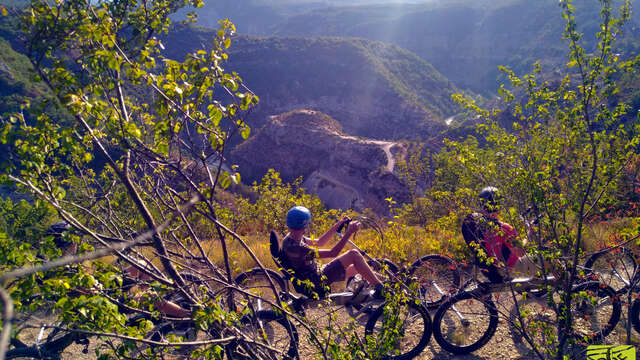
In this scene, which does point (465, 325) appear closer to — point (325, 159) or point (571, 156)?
point (571, 156)

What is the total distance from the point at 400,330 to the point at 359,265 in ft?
3.95

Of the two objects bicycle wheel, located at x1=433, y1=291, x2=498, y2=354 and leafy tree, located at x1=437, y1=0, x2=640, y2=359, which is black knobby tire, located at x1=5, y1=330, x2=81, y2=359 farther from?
leafy tree, located at x1=437, y1=0, x2=640, y2=359

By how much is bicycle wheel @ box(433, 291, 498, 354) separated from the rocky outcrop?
26.6 metres

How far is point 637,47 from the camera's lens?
4162 cm

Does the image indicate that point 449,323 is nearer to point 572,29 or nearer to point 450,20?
point 572,29

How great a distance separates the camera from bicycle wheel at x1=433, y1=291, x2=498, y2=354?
3.72m

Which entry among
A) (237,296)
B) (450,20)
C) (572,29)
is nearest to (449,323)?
(237,296)

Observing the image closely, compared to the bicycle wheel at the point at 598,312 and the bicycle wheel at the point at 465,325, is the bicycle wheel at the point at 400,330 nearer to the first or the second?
the bicycle wheel at the point at 465,325

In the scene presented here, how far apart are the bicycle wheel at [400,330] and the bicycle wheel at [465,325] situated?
0.65 feet

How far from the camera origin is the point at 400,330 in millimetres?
2758

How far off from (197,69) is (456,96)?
2.67 meters

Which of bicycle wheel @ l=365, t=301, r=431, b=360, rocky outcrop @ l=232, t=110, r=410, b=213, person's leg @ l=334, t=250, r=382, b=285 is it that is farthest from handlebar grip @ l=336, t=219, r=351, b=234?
rocky outcrop @ l=232, t=110, r=410, b=213

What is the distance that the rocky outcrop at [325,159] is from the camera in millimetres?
35969

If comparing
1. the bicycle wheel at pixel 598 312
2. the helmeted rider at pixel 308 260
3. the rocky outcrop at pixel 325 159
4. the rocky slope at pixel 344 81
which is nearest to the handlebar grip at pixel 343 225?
the helmeted rider at pixel 308 260
